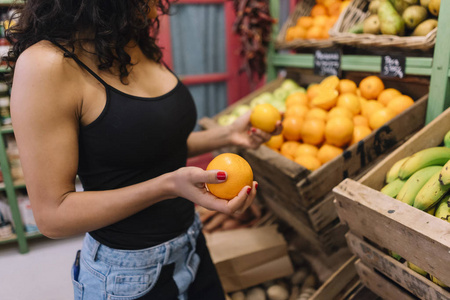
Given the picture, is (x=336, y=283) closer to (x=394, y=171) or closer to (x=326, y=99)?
(x=394, y=171)

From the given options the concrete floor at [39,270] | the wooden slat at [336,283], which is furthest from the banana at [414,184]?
the concrete floor at [39,270]

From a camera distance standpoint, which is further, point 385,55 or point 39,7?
point 385,55

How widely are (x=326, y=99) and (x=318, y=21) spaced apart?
71cm

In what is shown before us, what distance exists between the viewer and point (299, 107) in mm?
1861

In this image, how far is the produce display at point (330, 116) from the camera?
1.56m

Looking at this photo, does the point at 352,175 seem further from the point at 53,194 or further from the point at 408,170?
the point at 53,194

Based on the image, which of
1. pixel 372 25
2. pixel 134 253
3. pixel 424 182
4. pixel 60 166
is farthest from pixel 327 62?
pixel 60 166

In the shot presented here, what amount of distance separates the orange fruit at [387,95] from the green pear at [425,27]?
10.9 inches

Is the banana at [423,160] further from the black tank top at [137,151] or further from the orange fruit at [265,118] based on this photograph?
the black tank top at [137,151]

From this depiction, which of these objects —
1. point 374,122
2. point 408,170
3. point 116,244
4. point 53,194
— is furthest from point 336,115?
point 53,194

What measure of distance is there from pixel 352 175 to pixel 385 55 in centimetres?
63

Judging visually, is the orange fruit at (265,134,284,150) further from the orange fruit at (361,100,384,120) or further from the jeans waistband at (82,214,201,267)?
the jeans waistband at (82,214,201,267)

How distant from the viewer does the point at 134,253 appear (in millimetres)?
1063

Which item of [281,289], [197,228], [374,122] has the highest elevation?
Result: [374,122]
